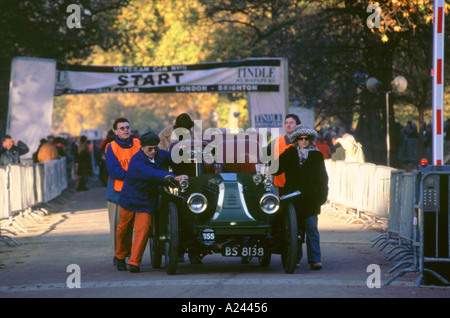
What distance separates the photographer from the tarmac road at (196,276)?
911 centimetres

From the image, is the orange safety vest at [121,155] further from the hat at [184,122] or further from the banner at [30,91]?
the banner at [30,91]

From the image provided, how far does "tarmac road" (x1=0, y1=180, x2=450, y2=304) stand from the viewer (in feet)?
29.9

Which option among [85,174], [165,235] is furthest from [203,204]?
[85,174]

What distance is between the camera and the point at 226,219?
10453mm

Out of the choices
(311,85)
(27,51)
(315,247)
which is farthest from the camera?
(311,85)

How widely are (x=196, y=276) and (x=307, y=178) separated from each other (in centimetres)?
196

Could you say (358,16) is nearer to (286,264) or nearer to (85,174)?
(85,174)
